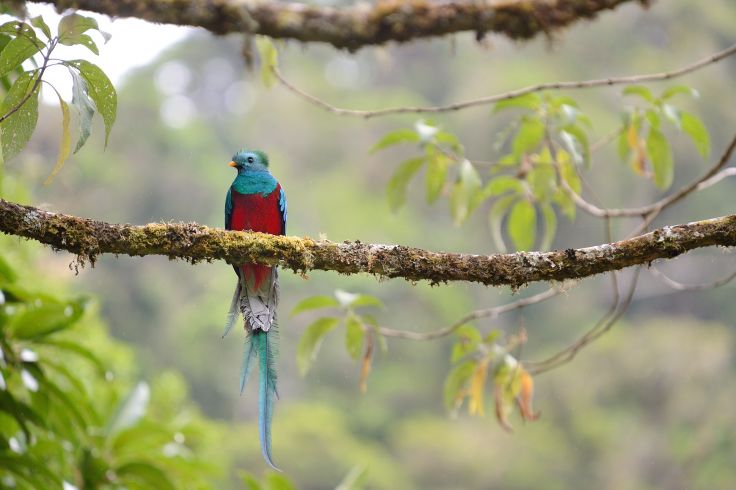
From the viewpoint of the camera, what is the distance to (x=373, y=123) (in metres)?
19.1

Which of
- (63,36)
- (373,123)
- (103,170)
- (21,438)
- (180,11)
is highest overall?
(373,123)

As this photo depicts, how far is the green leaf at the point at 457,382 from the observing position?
2.80 metres

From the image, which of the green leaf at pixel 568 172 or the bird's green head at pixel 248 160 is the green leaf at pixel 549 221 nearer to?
the green leaf at pixel 568 172

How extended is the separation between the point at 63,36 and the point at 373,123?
17.6 m

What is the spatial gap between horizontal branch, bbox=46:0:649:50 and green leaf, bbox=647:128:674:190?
47 cm

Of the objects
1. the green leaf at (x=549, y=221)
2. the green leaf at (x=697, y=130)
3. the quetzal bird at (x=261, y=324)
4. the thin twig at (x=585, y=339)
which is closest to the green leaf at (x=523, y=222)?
the green leaf at (x=549, y=221)

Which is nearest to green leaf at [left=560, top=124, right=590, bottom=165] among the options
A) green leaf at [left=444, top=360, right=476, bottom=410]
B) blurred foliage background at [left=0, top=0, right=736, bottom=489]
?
green leaf at [left=444, top=360, right=476, bottom=410]

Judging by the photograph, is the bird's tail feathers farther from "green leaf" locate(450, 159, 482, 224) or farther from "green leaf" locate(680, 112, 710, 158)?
"green leaf" locate(680, 112, 710, 158)

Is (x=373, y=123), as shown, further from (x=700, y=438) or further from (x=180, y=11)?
(x=180, y=11)

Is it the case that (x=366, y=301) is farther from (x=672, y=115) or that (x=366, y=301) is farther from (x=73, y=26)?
(x=73, y=26)

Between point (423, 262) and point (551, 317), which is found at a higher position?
point (551, 317)

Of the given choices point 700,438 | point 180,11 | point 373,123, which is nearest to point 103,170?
point 373,123

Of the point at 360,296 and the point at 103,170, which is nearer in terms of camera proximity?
the point at 360,296

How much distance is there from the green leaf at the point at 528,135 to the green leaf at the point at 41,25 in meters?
1.71
